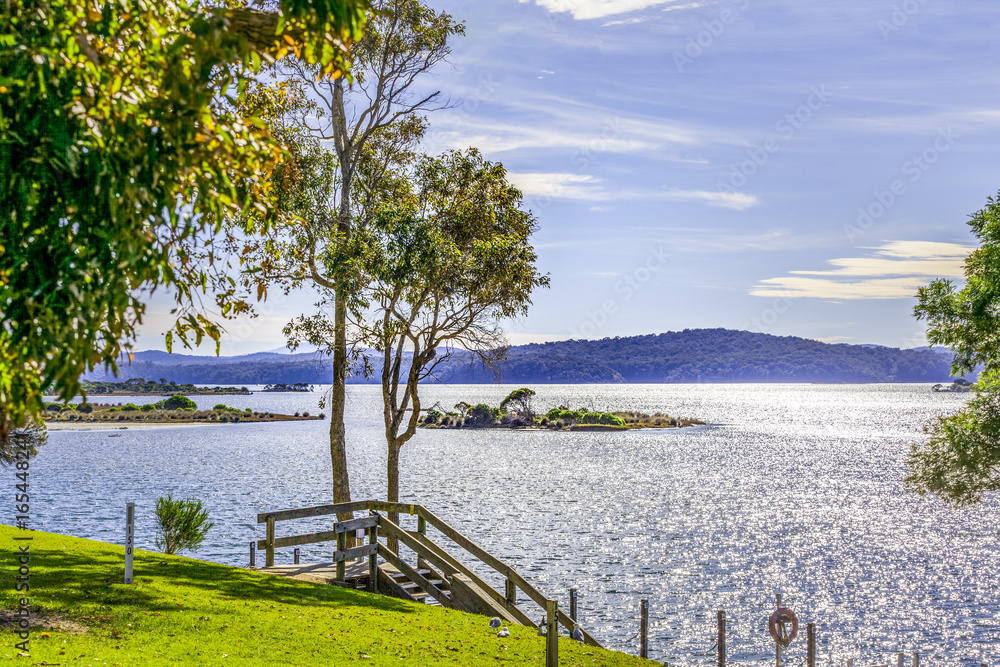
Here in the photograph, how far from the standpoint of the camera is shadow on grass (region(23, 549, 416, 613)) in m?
13.6

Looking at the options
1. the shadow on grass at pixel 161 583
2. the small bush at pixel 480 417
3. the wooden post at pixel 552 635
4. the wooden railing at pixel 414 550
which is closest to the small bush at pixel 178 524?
the shadow on grass at pixel 161 583

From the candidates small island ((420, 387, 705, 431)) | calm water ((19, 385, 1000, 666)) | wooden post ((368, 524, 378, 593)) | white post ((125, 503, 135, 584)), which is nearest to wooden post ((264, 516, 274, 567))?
wooden post ((368, 524, 378, 593))

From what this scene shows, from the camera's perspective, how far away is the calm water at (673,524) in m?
32.1

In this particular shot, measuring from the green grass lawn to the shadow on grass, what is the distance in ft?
0.07

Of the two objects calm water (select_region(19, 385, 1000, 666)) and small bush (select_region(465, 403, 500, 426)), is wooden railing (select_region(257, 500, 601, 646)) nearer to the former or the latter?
calm water (select_region(19, 385, 1000, 666))

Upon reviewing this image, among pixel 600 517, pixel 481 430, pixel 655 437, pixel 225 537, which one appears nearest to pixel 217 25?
pixel 225 537

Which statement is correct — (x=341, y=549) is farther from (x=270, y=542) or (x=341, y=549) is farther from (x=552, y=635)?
(x=552, y=635)

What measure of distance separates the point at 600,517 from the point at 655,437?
280 feet

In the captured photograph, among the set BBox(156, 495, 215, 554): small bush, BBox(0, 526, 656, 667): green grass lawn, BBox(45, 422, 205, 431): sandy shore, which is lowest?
BBox(45, 422, 205, 431): sandy shore

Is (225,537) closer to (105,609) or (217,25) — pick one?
(105,609)

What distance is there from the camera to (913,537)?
2045 inches

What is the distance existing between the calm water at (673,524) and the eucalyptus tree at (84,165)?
26048mm

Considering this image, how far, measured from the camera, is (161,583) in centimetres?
1545

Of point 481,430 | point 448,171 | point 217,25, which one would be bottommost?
point 481,430
